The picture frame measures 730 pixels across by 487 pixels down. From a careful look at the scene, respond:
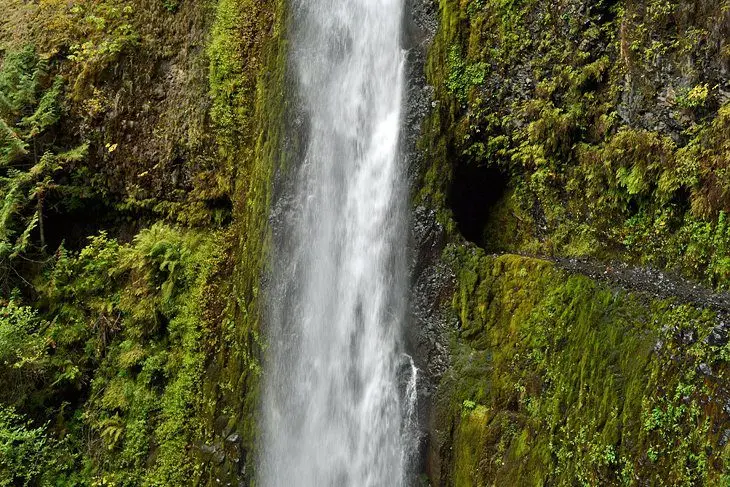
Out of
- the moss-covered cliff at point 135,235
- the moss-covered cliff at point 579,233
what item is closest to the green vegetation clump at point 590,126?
the moss-covered cliff at point 579,233

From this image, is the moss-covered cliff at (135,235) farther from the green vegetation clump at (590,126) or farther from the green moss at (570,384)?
the green moss at (570,384)

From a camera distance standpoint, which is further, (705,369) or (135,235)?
(135,235)

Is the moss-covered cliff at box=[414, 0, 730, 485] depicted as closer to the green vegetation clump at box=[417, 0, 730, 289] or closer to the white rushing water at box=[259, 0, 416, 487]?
the green vegetation clump at box=[417, 0, 730, 289]

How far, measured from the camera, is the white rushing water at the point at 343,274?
21.0ft

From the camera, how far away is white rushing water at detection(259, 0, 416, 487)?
641 cm

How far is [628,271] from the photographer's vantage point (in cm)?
521

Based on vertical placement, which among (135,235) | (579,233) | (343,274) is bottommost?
(135,235)

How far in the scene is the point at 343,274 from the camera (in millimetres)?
7023

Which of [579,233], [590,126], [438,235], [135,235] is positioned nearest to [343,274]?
[438,235]

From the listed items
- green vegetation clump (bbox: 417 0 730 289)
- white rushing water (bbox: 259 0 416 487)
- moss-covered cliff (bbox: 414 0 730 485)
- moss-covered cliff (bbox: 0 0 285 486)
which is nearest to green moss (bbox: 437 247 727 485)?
moss-covered cliff (bbox: 414 0 730 485)

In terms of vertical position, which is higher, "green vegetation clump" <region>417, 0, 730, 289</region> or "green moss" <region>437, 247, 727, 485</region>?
"green vegetation clump" <region>417, 0, 730, 289</region>

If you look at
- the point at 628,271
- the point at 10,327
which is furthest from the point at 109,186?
the point at 628,271

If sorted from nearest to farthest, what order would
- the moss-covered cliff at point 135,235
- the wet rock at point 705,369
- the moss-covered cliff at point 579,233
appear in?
the wet rock at point 705,369 < the moss-covered cliff at point 579,233 < the moss-covered cliff at point 135,235

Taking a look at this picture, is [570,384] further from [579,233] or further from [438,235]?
[438,235]
